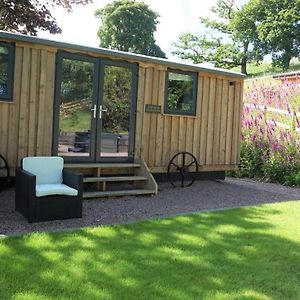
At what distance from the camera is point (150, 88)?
27.5 ft

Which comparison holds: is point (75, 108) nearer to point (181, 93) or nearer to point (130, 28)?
point (181, 93)

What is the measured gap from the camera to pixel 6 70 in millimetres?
6855

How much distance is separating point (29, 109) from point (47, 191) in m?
2.29

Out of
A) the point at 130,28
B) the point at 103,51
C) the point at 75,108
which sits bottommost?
the point at 75,108

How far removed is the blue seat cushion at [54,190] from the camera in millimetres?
5259

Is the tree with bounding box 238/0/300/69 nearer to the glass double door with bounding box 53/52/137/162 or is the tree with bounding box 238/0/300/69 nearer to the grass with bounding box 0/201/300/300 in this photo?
the glass double door with bounding box 53/52/137/162

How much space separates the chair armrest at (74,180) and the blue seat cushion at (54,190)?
0.08 m

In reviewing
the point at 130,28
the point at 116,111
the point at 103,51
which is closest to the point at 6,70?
the point at 103,51

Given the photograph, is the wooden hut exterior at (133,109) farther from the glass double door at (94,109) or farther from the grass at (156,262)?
the grass at (156,262)

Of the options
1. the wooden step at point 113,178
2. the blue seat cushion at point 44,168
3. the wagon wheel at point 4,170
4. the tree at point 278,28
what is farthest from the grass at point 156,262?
the tree at point 278,28

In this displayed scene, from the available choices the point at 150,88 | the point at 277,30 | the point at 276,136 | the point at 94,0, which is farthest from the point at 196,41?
the point at 150,88

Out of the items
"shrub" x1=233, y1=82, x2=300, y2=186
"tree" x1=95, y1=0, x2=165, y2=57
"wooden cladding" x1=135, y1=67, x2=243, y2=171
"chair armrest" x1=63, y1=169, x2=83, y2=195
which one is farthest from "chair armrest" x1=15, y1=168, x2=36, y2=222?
"tree" x1=95, y1=0, x2=165, y2=57

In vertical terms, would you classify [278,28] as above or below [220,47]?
above

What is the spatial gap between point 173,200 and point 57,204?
233 cm
